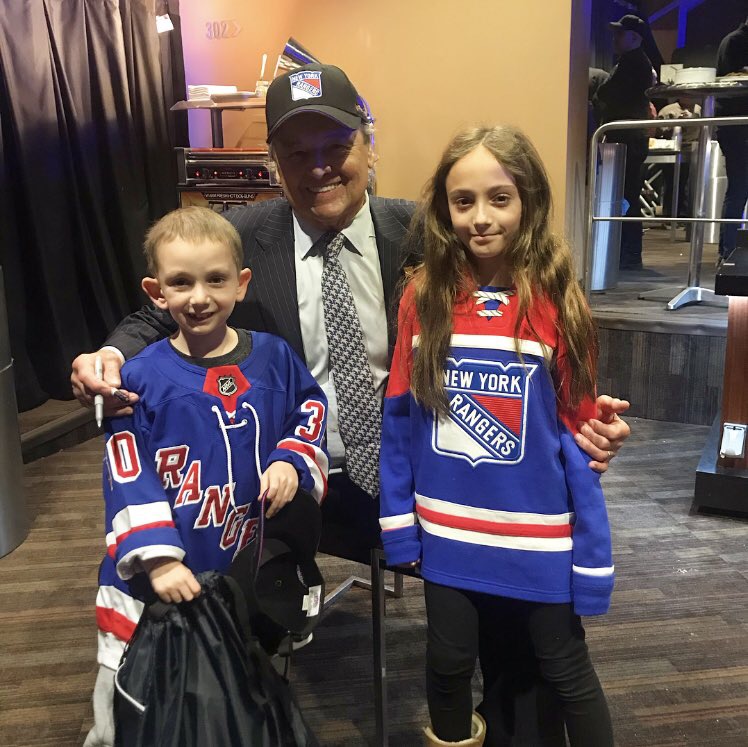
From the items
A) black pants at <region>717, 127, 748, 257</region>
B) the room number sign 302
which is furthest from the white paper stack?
black pants at <region>717, 127, 748, 257</region>

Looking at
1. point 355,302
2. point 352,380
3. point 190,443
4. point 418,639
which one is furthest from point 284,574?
point 418,639

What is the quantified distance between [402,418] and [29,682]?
1.31 m

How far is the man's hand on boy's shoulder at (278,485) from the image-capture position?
1167mm

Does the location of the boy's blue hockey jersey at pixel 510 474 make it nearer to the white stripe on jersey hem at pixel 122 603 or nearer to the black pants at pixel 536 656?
the black pants at pixel 536 656

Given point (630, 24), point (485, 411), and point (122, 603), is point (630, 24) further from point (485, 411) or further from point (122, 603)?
point (122, 603)

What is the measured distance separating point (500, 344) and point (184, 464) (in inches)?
20.2

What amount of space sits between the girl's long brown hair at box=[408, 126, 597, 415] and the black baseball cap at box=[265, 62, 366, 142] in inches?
9.9

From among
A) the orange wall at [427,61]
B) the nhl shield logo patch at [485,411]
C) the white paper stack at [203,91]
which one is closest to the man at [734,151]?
the orange wall at [427,61]

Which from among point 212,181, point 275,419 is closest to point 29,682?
point 275,419

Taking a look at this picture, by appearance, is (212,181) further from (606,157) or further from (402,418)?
(402,418)

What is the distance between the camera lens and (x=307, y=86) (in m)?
1.39

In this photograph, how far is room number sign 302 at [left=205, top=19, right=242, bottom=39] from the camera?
183 inches

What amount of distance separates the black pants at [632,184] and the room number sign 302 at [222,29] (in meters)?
2.44

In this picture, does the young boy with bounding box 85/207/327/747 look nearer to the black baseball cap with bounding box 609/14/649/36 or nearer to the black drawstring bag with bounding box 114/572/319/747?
the black drawstring bag with bounding box 114/572/319/747
